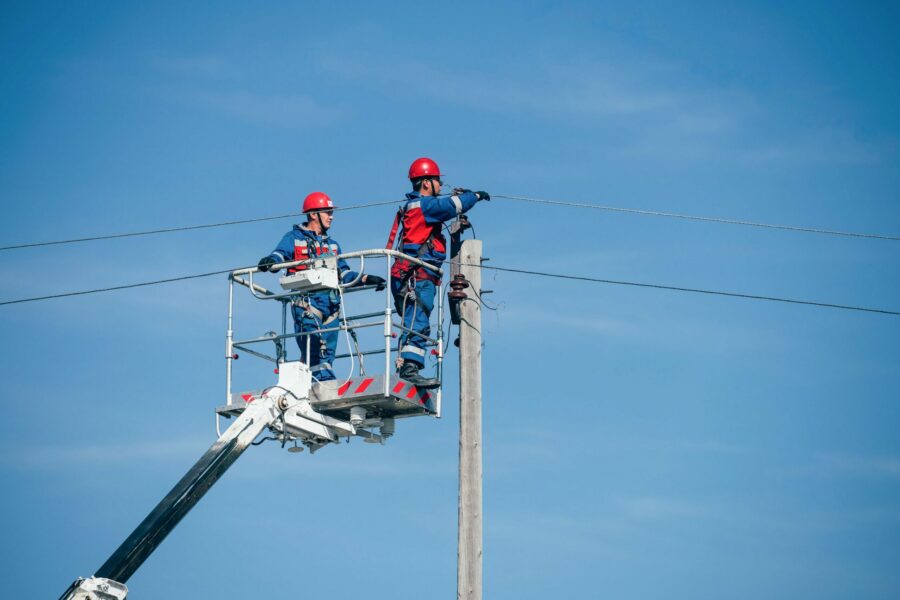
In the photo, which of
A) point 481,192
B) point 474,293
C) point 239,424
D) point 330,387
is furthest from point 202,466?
point 481,192

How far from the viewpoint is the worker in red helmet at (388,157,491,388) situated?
1577 cm

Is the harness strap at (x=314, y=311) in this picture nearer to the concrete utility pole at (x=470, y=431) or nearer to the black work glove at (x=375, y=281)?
the black work glove at (x=375, y=281)

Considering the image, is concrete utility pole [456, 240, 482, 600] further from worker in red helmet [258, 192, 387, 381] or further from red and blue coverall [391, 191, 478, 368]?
worker in red helmet [258, 192, 387, 381]

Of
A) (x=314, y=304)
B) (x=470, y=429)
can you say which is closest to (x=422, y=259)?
(x=314, y=304)

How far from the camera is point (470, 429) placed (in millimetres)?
14555

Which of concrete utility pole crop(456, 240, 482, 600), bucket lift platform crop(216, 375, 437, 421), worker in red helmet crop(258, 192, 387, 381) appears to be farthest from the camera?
worker in red helmet crop(258, 192, 387, 381)

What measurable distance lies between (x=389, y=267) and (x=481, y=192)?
1.50 metres

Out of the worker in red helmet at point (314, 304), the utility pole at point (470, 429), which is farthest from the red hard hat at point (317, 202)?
the utility pole at point (470, 429)

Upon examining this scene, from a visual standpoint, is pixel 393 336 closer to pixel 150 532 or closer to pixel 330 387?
pixel 330 387

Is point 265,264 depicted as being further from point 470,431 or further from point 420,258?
point 470,431

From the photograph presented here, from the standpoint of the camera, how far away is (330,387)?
52.0ft

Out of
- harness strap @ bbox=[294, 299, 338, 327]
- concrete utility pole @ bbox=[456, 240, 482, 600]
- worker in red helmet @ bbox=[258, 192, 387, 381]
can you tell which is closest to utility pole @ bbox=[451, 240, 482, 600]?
concrete utility pole @ bbox=[456, 240, 482, 600]

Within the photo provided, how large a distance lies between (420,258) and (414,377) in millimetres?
1373

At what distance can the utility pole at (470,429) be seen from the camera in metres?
14.1
